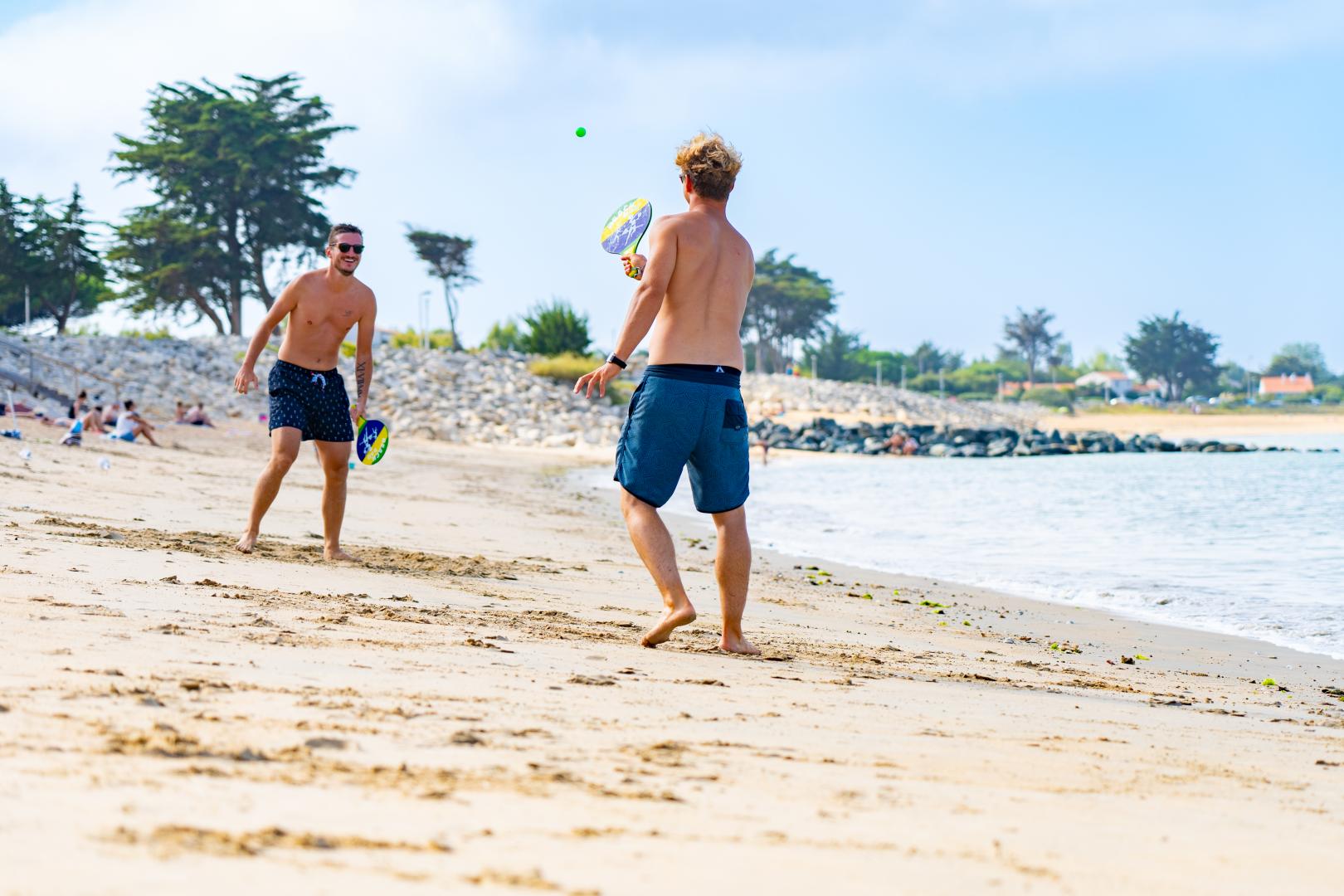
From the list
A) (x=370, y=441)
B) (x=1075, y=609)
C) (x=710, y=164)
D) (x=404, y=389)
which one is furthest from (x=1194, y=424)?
(x=710, y=164)

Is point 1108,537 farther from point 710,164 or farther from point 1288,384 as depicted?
point 1288,384

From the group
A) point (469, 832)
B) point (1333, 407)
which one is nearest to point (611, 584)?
point (469, 832)

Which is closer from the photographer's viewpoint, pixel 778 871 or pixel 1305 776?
pixel 778 871

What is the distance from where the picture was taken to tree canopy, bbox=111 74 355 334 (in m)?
42.9

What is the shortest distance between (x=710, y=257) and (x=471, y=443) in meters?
22.9

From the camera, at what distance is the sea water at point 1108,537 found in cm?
740

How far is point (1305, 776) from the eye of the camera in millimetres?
2828

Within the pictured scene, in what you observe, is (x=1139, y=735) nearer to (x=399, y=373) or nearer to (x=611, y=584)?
(x=611, y=584)

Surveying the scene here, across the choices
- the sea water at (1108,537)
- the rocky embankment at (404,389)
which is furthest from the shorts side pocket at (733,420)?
the rocky embankment at (404,389)

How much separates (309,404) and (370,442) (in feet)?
2.28

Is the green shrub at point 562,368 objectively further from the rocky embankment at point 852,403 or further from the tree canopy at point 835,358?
→ the tree canopy at point 835,358

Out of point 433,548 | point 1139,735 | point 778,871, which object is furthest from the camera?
point 433,548

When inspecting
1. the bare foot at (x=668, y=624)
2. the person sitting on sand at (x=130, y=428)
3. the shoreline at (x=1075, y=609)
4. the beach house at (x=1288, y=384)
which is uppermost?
the beach house at (x=1288, y=384)

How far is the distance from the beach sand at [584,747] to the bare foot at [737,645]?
7 centimetres
